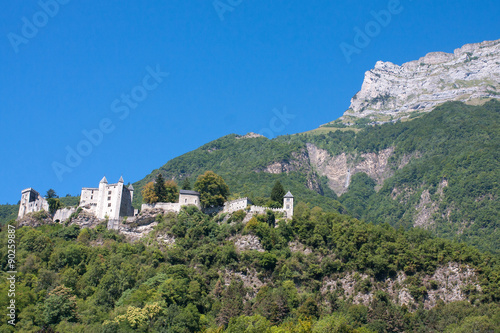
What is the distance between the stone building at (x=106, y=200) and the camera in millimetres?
92312

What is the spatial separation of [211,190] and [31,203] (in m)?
27.1

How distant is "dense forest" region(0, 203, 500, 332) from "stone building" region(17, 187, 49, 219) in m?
5.07

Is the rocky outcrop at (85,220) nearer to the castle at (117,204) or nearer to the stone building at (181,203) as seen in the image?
the castle at (117,204)

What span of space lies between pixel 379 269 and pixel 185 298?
24.3m

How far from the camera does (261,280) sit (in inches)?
3172

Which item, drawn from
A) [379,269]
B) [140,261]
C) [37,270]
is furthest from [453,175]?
[37,270]

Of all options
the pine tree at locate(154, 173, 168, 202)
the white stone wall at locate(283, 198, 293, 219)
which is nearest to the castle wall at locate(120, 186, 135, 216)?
the pine tree at locate(154, 173, 168, 202)

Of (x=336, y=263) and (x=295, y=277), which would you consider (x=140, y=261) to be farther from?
(x=336, y=263)

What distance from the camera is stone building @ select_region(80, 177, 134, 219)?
92312 millimetres

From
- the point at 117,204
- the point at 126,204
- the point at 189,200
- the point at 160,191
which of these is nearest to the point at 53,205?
the point at 117,204

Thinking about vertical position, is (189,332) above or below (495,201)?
below

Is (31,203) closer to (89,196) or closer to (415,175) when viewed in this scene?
(89,196)

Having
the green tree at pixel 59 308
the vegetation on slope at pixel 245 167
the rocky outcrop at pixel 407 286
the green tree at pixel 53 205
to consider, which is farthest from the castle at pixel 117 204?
the vegetation on slope at pixel 245 167

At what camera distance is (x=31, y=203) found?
314 feet
